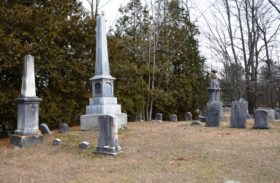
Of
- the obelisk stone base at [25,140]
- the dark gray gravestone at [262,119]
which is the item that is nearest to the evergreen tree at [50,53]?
the obelisk stone base at [25,140]

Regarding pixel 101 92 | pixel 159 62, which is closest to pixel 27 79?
pixel 101 92

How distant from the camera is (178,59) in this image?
22.2 meters

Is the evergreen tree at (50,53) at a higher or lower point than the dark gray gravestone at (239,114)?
higher

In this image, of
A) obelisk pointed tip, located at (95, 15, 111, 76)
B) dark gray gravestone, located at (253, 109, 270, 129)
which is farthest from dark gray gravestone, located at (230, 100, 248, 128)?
obelisk pointed tip, located at (95, 15, 111, 76)

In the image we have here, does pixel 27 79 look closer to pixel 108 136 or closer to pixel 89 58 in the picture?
pixel 108 136

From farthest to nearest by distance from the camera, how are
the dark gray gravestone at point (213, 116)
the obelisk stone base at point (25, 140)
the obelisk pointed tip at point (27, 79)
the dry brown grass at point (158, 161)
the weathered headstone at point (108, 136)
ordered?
the dark gray gravestone at point (213, 116)
the obelisk pointed tip at point (27, 79)
the obelisk stone base at point (25, 140)
the weathered headstone at point (108, 136)
the dry brown grass at point (158, 161)

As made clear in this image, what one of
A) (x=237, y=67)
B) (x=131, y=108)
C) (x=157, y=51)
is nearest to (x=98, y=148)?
(x=131, y=108)

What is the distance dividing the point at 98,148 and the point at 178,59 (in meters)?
15.2

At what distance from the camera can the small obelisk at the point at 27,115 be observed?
10008 millimetres

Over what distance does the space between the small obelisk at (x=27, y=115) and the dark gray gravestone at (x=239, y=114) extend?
777cm

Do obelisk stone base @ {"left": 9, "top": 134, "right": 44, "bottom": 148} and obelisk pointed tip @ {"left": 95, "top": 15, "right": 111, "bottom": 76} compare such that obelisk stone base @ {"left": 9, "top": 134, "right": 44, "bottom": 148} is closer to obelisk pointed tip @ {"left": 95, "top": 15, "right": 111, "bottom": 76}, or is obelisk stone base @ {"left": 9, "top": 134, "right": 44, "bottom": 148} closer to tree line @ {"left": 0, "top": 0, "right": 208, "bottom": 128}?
tree line @ {"left": 0, "top": 0, "right": 208, "bottom": 128}

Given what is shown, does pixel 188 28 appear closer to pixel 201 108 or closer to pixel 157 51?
pixel 157 51

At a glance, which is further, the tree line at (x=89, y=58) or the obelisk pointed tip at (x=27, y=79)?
the tree line at (x=89, y=58)

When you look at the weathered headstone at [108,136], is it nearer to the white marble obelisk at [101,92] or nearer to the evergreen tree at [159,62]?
the white marble obelisk at [101,92]
